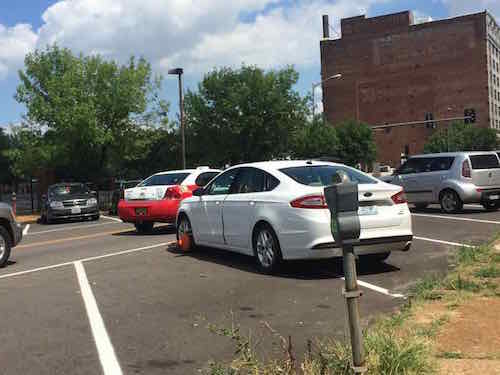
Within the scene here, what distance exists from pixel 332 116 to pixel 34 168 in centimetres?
6936

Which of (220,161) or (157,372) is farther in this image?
(220,161)

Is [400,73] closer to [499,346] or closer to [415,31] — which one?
[415,31]

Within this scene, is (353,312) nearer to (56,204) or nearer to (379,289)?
(379,289)

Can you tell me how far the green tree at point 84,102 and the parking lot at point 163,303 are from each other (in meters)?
18.0

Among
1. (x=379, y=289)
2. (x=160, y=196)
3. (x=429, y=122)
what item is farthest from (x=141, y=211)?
(x=429, y=122)

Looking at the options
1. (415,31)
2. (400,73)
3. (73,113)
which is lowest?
(73,113)

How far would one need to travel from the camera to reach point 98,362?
4.54 meters

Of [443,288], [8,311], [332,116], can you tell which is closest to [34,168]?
[8,311]

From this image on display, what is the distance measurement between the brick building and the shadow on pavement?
80.6m

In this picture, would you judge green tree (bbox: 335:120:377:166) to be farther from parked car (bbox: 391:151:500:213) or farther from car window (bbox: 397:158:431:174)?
parked car (bbox: 391:151:500:213)

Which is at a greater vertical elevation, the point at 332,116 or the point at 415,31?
the point at 415,31

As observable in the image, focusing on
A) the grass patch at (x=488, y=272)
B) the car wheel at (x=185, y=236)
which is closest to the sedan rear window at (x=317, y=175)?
the grass patch at (x=488, y=272)

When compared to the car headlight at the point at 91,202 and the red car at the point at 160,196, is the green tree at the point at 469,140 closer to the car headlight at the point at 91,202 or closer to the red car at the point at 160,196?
the car headlight at the point at 91,202

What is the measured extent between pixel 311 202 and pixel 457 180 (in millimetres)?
10075
